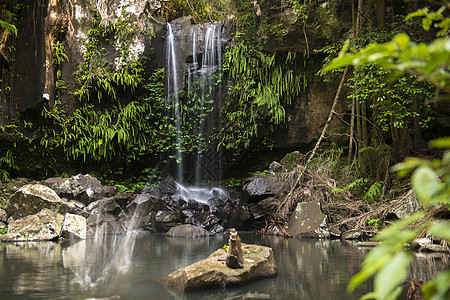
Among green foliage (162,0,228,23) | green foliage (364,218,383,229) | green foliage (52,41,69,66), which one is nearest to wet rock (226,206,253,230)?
green foliage (364,218,383,229)

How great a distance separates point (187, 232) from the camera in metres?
7.85

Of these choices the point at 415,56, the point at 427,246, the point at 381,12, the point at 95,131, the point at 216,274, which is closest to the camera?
the point at 415,56

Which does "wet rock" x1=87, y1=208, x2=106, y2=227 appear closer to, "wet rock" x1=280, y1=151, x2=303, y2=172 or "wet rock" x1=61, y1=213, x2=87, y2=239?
"wet rock" x1=61, y1=213, x2=87, y2=239

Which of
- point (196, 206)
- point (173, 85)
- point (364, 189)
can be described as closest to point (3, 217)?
point (196, 206)

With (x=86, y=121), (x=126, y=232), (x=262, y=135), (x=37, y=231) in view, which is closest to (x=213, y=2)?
(x=262, y=135)

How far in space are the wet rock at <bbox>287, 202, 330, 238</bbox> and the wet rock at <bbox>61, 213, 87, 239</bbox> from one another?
14.8 feet

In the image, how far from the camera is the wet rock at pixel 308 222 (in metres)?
7.37

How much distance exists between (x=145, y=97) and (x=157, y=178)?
288cm

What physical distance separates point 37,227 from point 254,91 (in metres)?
7.40

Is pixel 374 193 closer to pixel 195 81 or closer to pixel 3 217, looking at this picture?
pixel 195 81

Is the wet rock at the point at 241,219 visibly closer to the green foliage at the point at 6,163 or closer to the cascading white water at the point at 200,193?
the cascading white water at the point at 200,193

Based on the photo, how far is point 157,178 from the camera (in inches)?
487

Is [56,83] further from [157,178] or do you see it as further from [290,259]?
[290,259]

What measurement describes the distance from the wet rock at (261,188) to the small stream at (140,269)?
101 inches
